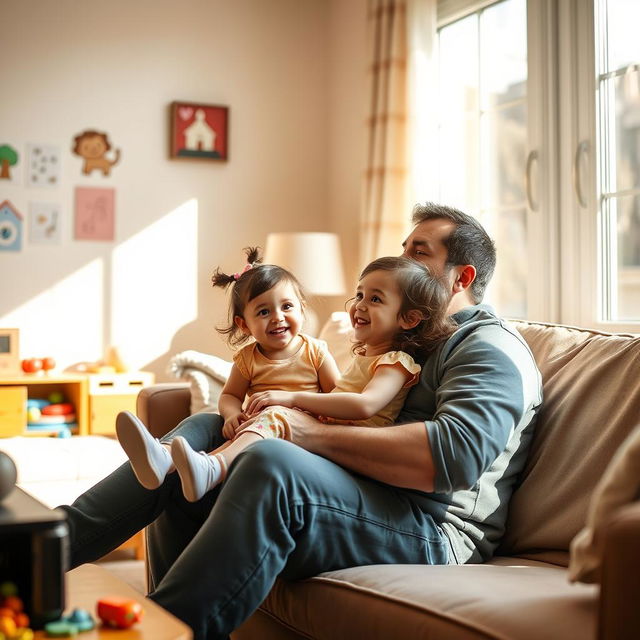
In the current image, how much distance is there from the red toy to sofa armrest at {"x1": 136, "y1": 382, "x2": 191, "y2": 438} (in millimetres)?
1299

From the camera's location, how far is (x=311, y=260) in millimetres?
4016

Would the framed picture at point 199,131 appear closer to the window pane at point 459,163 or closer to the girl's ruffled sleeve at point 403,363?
the window pane at point 459,163

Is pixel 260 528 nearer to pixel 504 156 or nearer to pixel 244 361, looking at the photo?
pixel 244 361

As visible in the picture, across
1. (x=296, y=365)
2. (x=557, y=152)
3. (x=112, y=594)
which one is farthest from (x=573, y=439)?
(x=557, y=152)

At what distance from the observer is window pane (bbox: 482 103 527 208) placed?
344 centimetres

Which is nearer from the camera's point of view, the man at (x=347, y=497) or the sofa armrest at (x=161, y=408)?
the man at (x=347, y=497)

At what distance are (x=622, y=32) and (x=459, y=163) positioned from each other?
999 millimetres

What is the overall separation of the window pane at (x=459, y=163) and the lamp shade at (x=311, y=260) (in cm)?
59

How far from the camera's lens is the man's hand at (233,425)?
6.27 ft

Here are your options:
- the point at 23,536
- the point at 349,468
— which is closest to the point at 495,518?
the point at 349,468

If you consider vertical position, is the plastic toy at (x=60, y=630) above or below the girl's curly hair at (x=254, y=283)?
below

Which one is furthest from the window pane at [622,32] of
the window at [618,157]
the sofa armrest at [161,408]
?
the sofa armrest at [161,408]

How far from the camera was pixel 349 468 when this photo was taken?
1.69m

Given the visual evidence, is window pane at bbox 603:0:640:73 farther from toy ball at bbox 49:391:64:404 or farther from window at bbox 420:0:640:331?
toy ball at bbox 49:391:64:404
